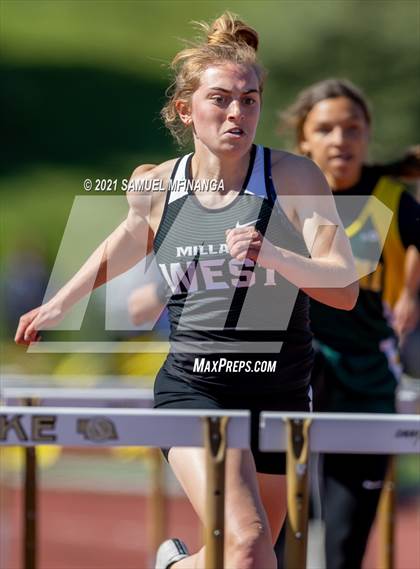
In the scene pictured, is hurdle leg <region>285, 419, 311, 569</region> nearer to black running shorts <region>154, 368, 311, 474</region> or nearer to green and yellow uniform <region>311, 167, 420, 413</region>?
black running shorts <region>154, 368, 311, 474</region>

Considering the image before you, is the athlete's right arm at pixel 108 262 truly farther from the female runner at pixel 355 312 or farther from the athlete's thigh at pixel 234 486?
the female runner at pixel 355 312

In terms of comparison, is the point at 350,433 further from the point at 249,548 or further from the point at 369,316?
the point at 369,316

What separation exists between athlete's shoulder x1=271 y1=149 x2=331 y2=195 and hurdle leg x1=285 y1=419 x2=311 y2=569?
31.3 inches

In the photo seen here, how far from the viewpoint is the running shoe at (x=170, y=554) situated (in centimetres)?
350

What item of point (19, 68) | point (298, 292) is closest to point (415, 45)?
point (19, 68)

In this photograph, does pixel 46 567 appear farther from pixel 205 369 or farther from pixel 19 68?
pixel 19 68

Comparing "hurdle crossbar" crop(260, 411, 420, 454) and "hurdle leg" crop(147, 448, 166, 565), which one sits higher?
"hurdle crossbar" crop(260, 411, 420, 454)

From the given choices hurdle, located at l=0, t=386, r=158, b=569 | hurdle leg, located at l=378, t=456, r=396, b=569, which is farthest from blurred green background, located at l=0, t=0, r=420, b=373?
hurdle leg, located at l=378, t=456, r=396, b=569

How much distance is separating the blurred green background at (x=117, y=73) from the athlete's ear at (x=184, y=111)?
925 centimetres

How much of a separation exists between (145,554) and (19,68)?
10687 mm

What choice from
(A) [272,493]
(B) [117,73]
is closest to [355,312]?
(A) [272,493]

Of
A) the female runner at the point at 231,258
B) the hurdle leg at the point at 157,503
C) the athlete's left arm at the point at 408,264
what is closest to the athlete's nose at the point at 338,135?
the athlete's left arm at the point at 408,264

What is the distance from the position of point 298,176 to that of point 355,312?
1443 mm

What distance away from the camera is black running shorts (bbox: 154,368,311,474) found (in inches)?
128
